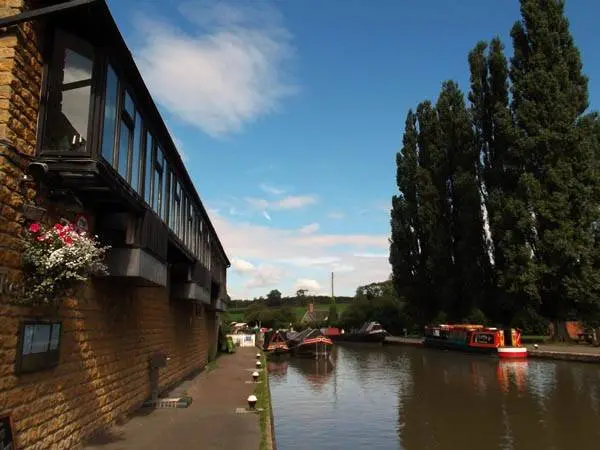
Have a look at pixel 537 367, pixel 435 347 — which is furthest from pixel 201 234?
pixel 435 347

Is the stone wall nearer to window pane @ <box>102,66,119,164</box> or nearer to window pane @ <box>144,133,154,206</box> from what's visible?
window pane @ <box>144,133,154,206</box>

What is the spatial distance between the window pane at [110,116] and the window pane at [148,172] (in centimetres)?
231

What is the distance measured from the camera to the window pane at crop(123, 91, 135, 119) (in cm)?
823

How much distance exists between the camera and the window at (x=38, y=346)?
5793mm

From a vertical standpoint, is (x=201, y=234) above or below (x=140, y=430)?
above

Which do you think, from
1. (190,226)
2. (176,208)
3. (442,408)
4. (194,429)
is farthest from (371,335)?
(194,429)

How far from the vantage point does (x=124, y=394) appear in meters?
10.0

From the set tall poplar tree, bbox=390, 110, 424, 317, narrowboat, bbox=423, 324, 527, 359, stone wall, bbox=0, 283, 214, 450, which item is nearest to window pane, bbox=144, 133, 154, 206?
stone wall, bbox=0, 283, 214, 450

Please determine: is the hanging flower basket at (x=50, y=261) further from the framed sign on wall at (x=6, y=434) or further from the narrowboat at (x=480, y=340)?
the narrowboat at (x=480, y=340)

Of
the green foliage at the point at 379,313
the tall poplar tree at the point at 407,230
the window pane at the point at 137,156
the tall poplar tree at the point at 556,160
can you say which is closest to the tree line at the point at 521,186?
the tall poplar tree at the point at 556,160

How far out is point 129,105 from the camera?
8.46 metres

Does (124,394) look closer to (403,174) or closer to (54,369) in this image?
(54,369)

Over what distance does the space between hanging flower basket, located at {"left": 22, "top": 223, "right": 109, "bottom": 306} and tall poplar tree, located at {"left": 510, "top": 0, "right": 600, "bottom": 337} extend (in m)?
31.9

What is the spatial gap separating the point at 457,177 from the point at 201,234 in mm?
27502
